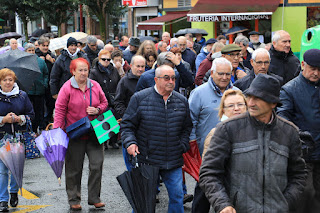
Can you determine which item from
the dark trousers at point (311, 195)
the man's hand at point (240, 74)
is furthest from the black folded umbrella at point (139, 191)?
the man's hand at point (240, 74)

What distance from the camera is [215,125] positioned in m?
6.49

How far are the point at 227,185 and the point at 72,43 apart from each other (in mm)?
8046

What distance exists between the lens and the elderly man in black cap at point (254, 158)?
13.0ft

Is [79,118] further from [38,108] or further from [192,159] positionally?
[38,108]

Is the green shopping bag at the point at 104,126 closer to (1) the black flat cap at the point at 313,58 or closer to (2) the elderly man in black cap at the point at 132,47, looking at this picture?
(1) the black flat cap at the point at 313,58

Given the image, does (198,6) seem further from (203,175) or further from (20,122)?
(203,175)

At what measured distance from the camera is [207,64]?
9867mm

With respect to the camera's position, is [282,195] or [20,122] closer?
[282,195]

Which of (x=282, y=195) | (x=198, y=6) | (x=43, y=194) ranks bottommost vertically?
(x=43, y=194)

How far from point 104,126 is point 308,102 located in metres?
2.75

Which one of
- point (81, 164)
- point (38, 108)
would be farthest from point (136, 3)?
point (81, 164)

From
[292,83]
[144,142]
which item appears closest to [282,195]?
[292,83]

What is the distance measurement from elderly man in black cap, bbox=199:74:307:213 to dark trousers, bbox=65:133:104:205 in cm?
361

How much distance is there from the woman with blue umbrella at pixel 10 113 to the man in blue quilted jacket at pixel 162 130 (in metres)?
2.05
